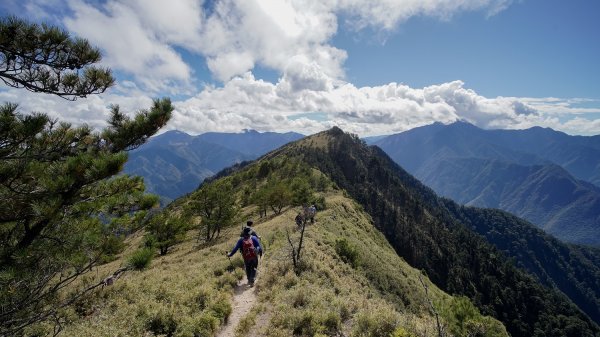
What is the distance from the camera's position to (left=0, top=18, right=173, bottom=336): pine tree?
6.70 meters

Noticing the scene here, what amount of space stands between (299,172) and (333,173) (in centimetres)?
5526

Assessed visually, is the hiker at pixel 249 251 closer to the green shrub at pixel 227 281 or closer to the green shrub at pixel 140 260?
the green shrub at pixel 227 281

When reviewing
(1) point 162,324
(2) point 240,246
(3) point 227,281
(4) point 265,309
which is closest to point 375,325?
(4) point 265,309

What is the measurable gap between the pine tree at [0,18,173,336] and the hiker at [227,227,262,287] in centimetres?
743

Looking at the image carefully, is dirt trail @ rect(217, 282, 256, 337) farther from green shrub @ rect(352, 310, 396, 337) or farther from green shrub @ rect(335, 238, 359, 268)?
green shrub @ rect(335, 238, 359, 268)

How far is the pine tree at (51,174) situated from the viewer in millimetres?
6699

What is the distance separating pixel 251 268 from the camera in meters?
16.7

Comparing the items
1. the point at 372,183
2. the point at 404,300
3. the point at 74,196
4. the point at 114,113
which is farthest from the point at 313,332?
the point at 372,183

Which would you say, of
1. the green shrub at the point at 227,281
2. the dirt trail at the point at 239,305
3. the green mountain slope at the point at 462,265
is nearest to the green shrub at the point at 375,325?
the dirt trail at the point at 239,305

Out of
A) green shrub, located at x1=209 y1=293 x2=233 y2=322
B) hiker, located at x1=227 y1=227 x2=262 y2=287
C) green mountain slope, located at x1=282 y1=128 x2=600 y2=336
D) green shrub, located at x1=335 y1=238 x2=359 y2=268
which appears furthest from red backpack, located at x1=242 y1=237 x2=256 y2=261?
green mountain slope, located at x1=282 y1=128 x2=600 y2=336

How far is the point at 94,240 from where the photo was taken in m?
8.12

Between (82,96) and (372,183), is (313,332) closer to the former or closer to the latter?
(82,96)

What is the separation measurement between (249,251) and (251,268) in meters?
1.02

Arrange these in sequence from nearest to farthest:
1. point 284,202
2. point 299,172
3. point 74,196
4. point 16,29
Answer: point 16,29 < point 74,196 < point 284,202 < point 299,172
